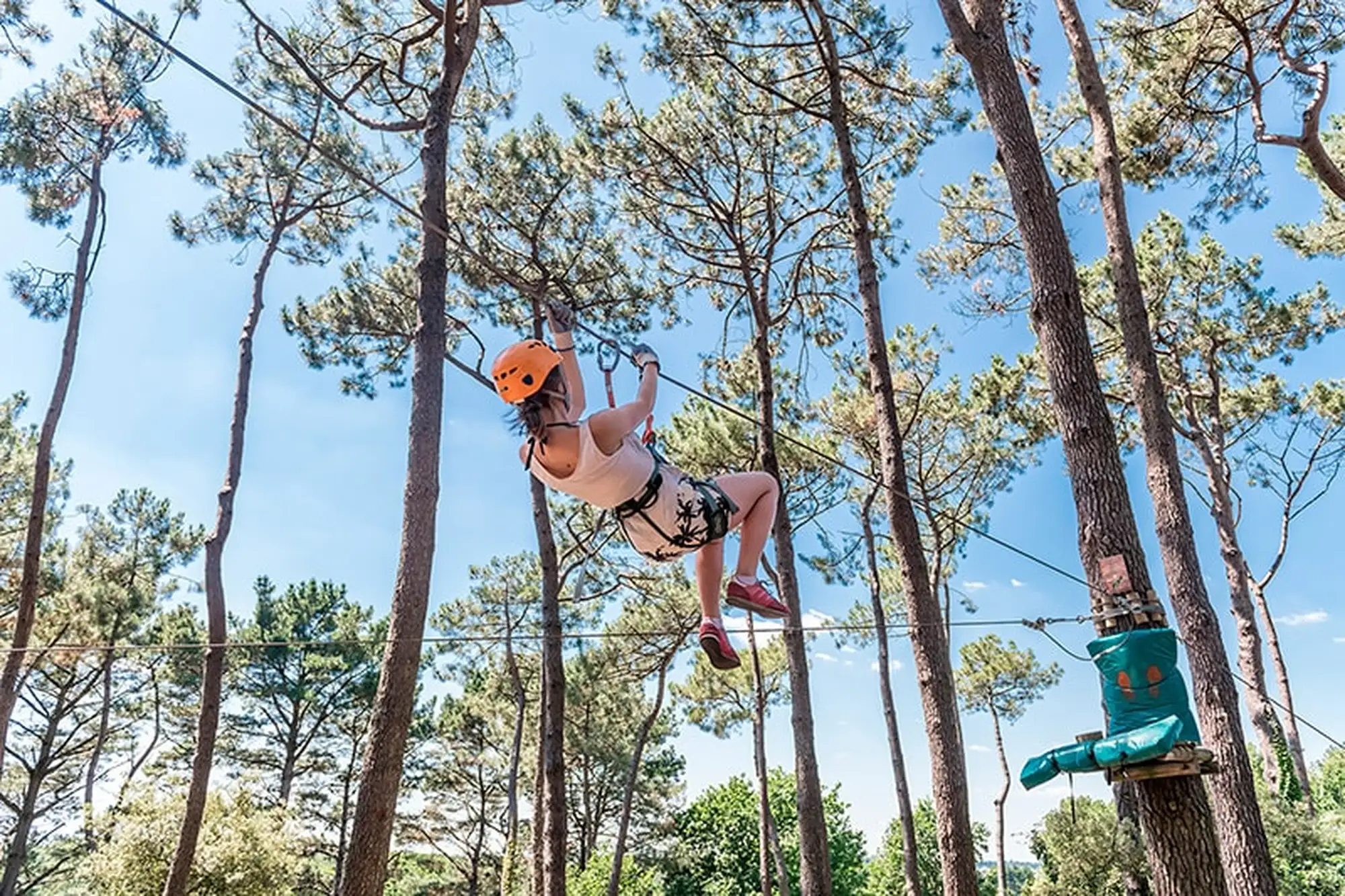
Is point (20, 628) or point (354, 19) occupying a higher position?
point (354, 19)

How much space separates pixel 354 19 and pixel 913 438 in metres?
8.60

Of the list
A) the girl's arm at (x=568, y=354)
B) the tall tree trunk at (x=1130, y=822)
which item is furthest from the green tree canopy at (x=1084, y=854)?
the girl's arm at (x=568, y=354)

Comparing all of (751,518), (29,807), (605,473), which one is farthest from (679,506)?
(29,807)

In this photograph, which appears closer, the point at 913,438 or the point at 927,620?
the point at 927,620

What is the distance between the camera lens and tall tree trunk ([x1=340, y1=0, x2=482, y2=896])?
3863 mm

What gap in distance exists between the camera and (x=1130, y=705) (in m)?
2.52

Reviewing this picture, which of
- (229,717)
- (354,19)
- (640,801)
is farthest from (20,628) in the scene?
(640,801)

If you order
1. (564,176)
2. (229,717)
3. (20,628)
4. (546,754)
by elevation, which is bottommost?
(546,754)

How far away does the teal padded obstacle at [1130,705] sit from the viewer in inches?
95.1

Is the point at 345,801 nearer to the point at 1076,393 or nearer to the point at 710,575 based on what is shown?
the point at 710,575

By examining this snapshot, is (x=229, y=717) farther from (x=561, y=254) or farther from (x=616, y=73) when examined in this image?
(x=616, y=73)

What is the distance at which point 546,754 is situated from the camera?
712 cm

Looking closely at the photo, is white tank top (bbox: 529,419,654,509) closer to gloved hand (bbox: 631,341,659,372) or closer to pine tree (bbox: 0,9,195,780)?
gloved hand (bbox: 631,341,659,372)

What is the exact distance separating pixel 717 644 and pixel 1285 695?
1152 cm
